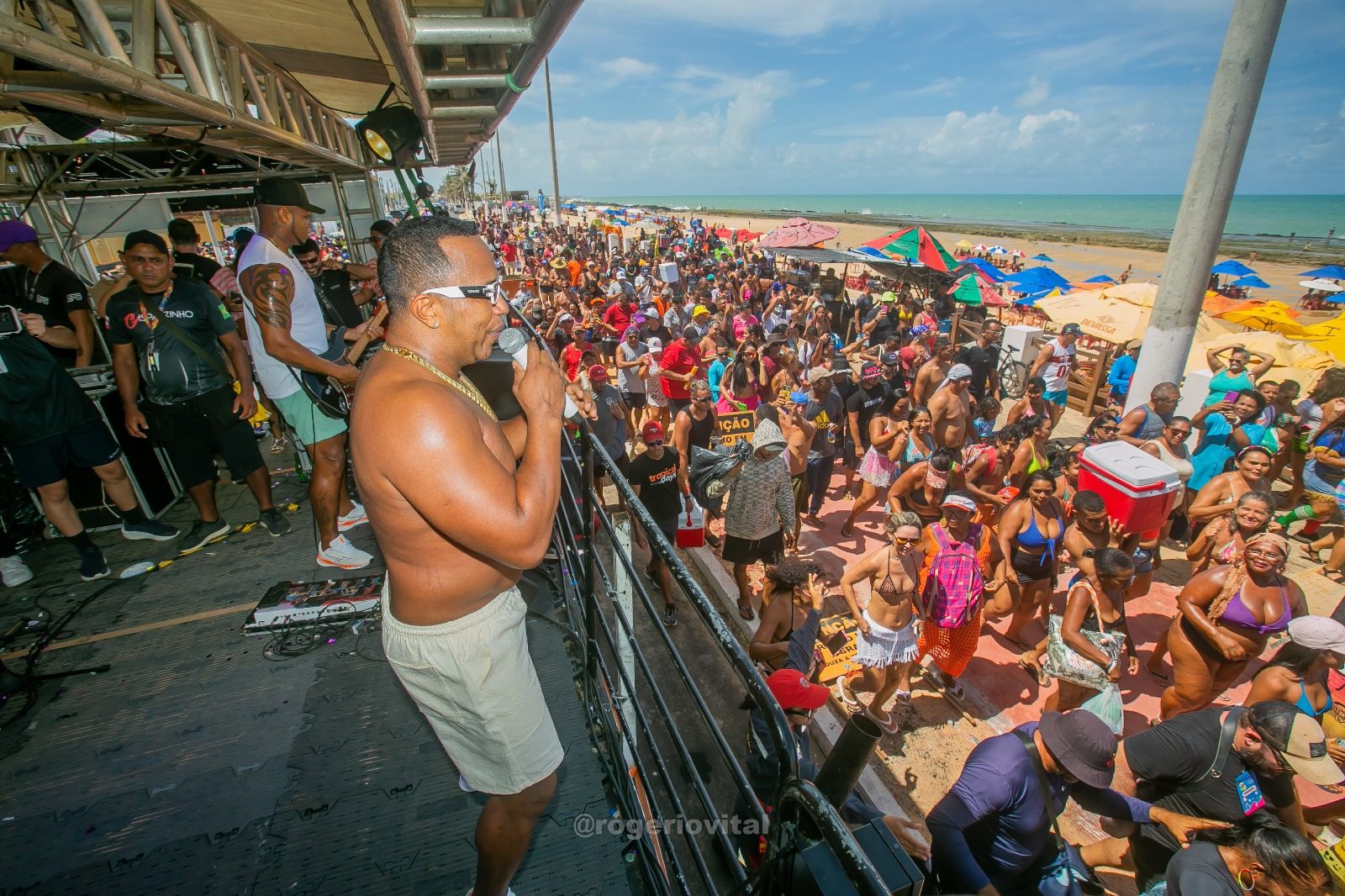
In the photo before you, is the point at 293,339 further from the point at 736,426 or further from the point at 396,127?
the point at 736,426

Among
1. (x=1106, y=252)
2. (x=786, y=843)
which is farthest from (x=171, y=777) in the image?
(x=1106, y=252)

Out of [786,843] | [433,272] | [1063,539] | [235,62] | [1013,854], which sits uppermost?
[235,62]

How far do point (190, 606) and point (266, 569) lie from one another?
41 centimetres


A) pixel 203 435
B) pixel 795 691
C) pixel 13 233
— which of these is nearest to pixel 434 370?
pixel 795 691

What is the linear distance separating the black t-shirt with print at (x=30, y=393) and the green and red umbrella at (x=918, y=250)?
50.3 feet

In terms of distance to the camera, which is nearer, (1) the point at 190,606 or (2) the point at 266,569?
(1) the point at 190,606

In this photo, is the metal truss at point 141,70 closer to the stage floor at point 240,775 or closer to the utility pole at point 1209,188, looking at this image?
the stage floor at point 240,775

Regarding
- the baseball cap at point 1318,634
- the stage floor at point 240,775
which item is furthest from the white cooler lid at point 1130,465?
the stage floor at point 240,775

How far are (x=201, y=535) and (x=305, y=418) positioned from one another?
4.26 feet

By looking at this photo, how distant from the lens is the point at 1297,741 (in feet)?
10.2

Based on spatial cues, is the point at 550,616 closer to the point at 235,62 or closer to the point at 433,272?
the point at 433,272

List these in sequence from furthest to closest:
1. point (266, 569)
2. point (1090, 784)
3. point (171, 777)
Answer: point (266, 569), point (1090, 784), point (171, 777)

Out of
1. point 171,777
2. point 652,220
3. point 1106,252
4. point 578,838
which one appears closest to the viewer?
point 578,838

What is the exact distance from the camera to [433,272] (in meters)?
1.64
